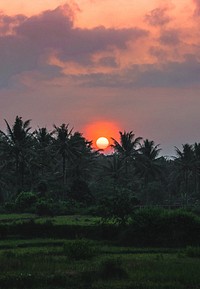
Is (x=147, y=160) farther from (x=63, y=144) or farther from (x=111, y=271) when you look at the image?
(x=111, y=271)

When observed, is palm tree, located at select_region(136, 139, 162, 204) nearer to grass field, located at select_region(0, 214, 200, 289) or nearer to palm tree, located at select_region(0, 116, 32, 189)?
palm tree, located at select_region(0, 116, 32, 189)

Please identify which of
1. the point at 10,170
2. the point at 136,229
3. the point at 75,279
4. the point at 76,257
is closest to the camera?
the point at 75,279

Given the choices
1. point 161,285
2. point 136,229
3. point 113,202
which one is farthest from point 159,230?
point 161,285

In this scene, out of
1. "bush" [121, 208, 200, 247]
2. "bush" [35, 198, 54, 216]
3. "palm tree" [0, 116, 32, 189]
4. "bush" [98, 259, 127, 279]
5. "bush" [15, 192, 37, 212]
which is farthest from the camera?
"palm tree" [0, 116, 32, 189]

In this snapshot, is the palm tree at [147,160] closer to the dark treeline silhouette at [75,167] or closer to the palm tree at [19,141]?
the dark treeline silhouette at [75,167]

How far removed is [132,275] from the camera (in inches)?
666

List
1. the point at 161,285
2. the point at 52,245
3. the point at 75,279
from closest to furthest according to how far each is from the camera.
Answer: the point at 161,285, the point at 75,279, the point at 52,245

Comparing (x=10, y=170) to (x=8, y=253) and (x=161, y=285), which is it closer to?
(x=8, y=253)

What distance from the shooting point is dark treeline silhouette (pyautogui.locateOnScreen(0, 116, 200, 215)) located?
64688 mm

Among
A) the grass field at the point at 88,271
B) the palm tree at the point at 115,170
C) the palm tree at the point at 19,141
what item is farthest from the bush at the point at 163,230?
the palm tree at the point at 115,170

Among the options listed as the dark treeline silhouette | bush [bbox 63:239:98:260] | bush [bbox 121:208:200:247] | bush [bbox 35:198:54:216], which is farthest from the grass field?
the dark treeline silhouette

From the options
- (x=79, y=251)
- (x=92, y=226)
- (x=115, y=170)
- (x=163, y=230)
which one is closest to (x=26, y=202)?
(x=92, y=226)

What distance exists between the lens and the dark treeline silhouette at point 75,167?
64.7m

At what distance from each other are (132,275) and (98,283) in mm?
2183
